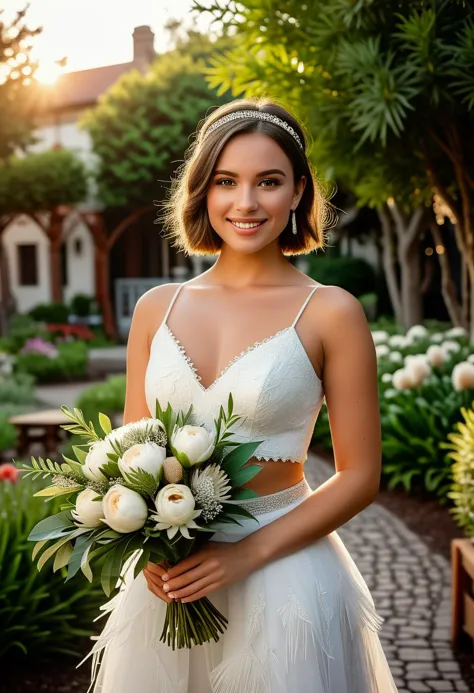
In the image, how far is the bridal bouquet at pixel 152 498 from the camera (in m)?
1.78

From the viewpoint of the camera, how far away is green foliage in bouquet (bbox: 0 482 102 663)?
153 inches

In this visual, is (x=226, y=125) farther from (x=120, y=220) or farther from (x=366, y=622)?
(x=120, y=220)

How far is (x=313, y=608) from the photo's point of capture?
206 centimetres

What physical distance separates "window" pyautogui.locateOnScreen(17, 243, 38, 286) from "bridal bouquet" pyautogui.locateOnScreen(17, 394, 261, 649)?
27.0 meters

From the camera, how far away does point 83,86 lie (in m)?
28.6

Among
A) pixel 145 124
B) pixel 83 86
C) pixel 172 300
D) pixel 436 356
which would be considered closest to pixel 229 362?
pixel 172 300

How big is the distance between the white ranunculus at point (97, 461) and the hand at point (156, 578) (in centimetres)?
25

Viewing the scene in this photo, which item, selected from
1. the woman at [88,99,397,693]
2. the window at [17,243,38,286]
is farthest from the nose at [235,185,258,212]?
the window at [17,243,38,286]

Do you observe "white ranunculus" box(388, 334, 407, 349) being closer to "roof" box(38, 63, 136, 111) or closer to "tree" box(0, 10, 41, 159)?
"tree" box(0, 10, 41, 159)

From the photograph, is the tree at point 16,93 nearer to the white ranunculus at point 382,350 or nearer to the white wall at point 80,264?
the white ranunculus at point 382,350

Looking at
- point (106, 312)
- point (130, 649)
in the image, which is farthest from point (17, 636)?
point (106, 312)

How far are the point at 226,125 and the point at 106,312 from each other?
22.7 metres

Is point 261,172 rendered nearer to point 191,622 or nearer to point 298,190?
point 298,190

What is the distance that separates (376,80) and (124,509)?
4128mm
